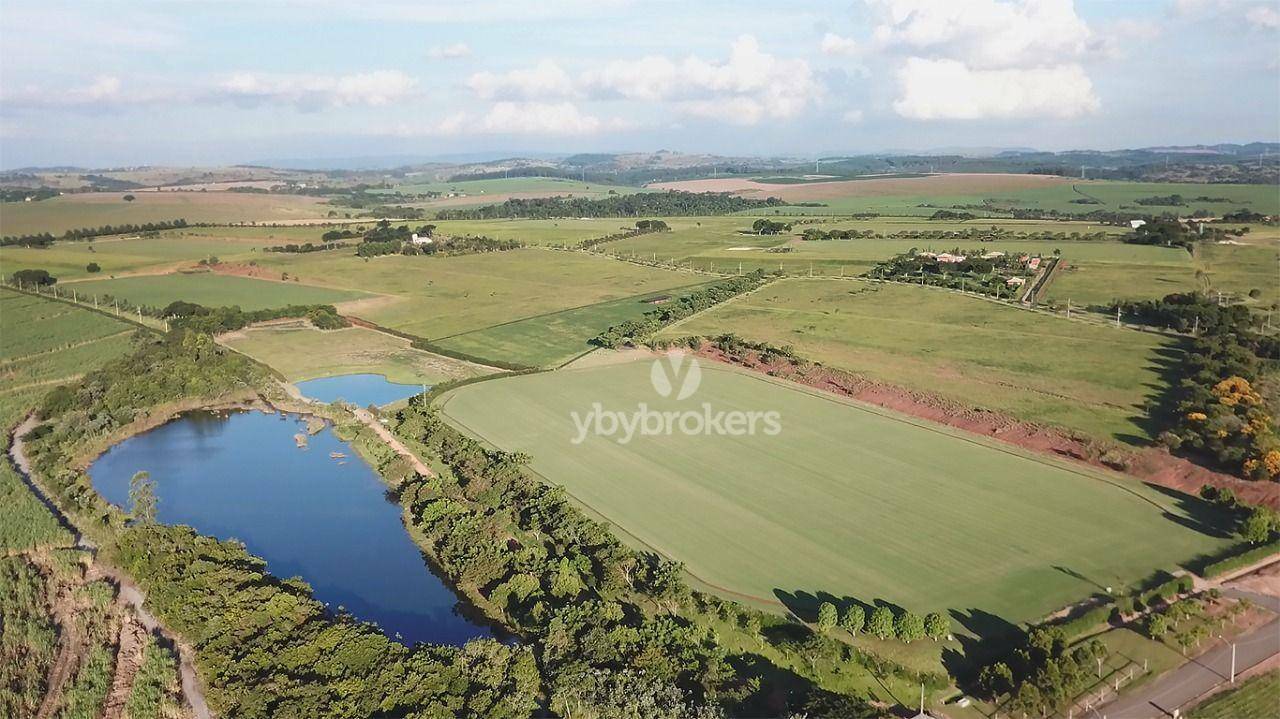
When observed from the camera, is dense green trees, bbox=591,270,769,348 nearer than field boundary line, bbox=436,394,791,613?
No

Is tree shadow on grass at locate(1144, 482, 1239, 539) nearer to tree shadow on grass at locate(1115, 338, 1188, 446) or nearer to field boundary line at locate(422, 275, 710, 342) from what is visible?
tree shadow on grass at locate(1115, 338, 1188, 446)

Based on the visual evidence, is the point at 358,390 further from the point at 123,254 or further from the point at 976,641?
the point at 123,254

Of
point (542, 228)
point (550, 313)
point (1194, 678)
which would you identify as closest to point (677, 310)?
point (550, 313)

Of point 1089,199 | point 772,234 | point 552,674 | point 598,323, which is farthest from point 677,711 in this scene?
point 1089,199

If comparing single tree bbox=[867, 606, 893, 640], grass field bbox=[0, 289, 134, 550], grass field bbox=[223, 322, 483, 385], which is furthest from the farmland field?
single tree bbox=[867, 606, 893, 640]

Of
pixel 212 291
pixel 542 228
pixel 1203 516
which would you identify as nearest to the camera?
pixel 1203 516

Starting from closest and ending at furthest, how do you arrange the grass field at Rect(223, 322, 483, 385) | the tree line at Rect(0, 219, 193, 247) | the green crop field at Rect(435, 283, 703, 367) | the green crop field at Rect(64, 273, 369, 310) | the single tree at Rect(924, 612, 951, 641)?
1. the single tree at Rect(924, 612, 951, 641)
2. the grass field at Rect(223, 322, 483, 385)
3. the green crop field at Rect(435, 283, 703, 367)
4. the green crop field at Rect(64, 273, 369, 310)
5. the tree line at Rect(0, 219, 193, 247)
